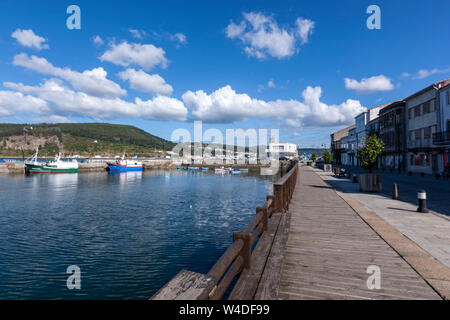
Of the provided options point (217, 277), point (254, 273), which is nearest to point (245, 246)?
point (254, 273)

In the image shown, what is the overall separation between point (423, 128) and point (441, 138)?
6.37m

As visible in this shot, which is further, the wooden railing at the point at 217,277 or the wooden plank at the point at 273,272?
the wooden plank at the point at 273,272

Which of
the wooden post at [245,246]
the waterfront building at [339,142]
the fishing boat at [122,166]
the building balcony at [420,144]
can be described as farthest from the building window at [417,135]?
the fishing boat at [122,166]

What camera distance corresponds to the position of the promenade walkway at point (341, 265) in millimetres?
4617

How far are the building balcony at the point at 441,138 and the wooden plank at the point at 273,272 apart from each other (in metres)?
35.3

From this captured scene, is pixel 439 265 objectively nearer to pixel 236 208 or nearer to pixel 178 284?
pixel 178 284

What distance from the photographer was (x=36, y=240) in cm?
1495

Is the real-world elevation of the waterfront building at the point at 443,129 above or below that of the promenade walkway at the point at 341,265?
above

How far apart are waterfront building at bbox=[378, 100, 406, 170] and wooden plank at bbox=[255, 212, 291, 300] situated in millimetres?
42736

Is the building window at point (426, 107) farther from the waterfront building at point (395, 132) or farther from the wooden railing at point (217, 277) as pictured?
the wooden railing at point (217, 277)

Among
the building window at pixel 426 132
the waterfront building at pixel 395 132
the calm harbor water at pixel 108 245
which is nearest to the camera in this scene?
the calm harbor water at pixel 108 245

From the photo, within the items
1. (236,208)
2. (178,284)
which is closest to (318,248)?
(178,284)

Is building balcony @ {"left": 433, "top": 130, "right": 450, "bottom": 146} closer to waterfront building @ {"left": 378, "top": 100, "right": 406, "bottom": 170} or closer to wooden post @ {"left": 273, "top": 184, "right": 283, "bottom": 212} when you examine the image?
waterfront building @ {"left": 378, "top": 100, "right": 406, "bottom": 170}
